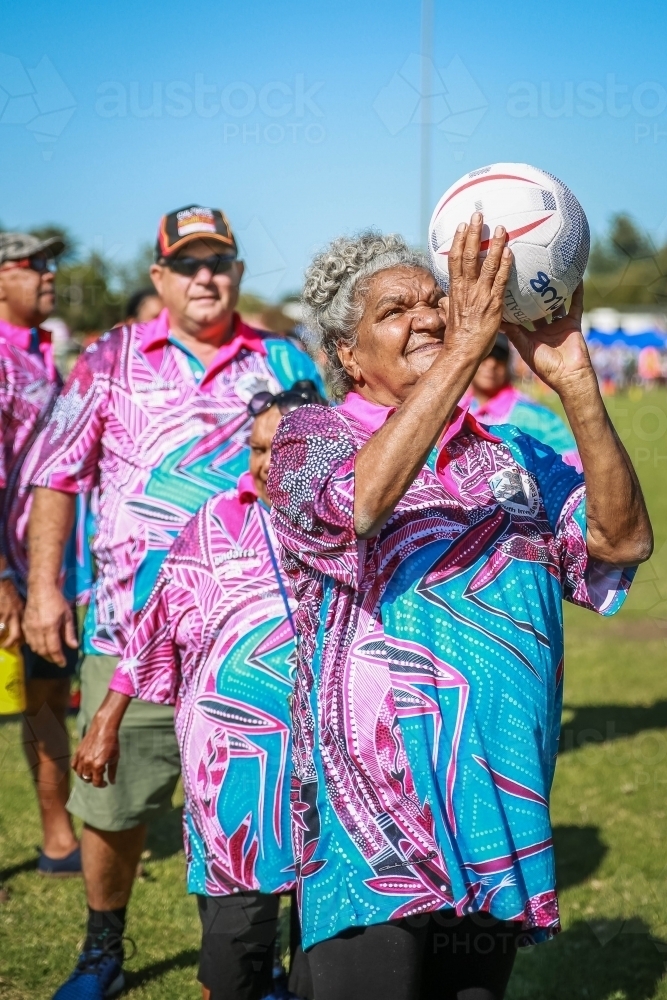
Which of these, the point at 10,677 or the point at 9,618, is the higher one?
the point at 9,618

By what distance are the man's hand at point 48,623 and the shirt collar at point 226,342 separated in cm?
100

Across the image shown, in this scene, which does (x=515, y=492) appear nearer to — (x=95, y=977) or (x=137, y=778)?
(x=137, y=778)

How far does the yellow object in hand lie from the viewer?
15.8 ft

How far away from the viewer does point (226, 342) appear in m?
4.41

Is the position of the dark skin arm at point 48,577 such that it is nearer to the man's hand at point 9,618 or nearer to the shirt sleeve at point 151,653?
the man's hand at point 9,618

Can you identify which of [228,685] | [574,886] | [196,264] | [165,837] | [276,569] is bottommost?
[165,837]

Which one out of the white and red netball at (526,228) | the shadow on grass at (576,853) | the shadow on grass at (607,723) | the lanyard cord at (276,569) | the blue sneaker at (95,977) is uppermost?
the white and red netball at (526,228)

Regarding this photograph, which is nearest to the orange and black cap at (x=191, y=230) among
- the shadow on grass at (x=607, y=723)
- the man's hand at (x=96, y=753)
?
the man's hand at (x=96, y=753)

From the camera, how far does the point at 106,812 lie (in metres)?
3.89

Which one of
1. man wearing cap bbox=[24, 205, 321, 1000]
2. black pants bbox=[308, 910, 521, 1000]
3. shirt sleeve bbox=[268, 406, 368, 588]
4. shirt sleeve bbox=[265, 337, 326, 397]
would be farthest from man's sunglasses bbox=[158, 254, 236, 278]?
black pants bbox=[308, 910, 521, 1000]

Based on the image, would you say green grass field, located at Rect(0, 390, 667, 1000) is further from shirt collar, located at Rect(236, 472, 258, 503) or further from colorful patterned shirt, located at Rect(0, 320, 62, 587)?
shirt collar, located at Rect(236, 472, 258, 503)

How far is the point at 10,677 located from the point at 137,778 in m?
1.15

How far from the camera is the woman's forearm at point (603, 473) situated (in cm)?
231

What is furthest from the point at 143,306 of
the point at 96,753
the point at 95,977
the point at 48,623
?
the point at 96,753
